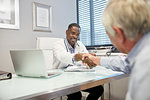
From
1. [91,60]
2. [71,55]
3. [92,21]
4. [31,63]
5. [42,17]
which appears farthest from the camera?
[92,21]

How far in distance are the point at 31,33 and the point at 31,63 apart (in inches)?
59.6

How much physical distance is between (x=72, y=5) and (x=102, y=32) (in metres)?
0.85

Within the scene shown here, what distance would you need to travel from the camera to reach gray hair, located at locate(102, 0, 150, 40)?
473mm

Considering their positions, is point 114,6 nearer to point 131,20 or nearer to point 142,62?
point 131,20

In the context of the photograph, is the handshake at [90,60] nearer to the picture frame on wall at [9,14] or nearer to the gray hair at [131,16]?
the gray hair at [131,16]

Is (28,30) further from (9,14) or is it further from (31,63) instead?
(31,63)

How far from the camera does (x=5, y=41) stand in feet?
7.08

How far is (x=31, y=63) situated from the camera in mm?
1054

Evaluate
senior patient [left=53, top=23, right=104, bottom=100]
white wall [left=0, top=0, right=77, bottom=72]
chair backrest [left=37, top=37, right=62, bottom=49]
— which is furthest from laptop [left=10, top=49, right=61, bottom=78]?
white wall [left=0, top=0, right=77, bottom=72]

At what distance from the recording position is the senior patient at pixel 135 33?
40cm

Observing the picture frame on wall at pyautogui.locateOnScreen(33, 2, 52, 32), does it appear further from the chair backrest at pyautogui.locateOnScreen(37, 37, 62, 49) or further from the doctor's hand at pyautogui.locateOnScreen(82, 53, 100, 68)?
the doctor's hand at pyautogui.locateOnScreen(82, 53, 100, 68)

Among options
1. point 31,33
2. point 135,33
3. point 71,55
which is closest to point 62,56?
point 71,55

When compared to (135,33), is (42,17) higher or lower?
higher

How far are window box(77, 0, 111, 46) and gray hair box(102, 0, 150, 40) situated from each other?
98.1 inches
